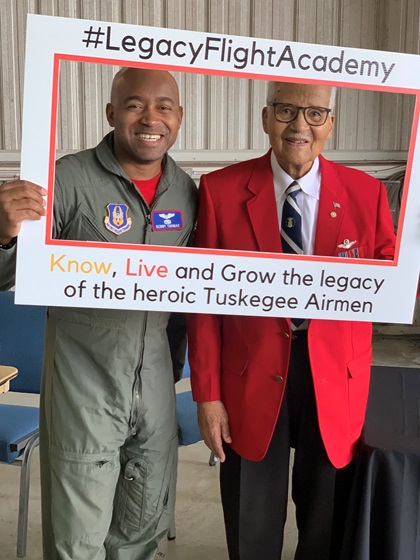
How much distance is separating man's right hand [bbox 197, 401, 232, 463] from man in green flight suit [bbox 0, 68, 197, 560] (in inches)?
5.1

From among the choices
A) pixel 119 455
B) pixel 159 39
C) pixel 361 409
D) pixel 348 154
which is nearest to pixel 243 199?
pixel 159 39

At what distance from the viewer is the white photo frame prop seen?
160 cm

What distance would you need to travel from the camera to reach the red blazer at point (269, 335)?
5.82 ft

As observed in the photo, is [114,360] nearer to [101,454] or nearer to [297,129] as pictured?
[101,454]

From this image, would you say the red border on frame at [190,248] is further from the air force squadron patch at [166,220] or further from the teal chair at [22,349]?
the teal chair at [22,349]

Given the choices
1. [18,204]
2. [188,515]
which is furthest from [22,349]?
[18,204]

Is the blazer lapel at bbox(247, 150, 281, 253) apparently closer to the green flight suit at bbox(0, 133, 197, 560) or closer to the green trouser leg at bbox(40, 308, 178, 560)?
the green flight suit at bbox(0, 133, 197, 560)

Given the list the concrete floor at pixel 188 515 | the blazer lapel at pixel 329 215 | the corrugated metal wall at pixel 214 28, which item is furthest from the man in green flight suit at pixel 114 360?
the corrugated metal wall at pixel 214 28

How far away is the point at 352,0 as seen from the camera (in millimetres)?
5699

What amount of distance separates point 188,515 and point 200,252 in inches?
67.3

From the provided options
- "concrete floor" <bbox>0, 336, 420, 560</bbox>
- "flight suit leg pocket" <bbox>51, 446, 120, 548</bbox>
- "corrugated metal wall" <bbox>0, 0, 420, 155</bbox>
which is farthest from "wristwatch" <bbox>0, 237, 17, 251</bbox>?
"corrugated metal wall" <bbox>0, 0, 420, 155</bbox>

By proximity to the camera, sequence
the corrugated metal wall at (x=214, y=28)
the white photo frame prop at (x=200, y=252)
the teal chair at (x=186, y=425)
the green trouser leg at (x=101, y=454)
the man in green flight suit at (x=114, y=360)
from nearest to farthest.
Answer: the white photo frame prop at (x=200, y=252), the man in green flight suit at (x=114, y=360), the green trouser leg at (x=101, y=454), the teal chair at (x=186, y=425), the corrugated metal wall at (x=214, y=28)

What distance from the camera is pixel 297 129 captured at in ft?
5.54

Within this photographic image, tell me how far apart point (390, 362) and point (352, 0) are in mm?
3022
